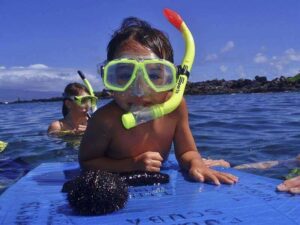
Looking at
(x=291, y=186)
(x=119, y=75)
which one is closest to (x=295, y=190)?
(x=291, y=186)

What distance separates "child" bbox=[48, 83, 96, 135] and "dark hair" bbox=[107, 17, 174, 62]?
4026mm

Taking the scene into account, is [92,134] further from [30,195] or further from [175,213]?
[175,213]

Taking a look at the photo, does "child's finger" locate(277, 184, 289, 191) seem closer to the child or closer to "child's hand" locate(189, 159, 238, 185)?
"child's hand" locate(189, 159, 238, 185)

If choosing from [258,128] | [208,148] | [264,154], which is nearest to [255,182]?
[264,154]

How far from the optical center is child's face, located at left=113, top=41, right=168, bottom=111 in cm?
298

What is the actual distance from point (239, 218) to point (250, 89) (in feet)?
150

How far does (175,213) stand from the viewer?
2.31m

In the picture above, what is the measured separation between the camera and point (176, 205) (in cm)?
247

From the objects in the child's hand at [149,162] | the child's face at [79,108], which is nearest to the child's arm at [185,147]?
the child's hand at [149,162]

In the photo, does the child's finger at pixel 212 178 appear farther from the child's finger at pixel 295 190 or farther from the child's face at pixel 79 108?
the child's face at pixel 79 108

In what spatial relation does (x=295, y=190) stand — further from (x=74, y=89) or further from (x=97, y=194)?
(x=74, y=89)

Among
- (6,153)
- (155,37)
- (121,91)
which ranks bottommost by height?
(6,153)

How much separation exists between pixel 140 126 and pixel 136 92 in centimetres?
41

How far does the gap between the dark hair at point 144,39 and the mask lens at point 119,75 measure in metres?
0.24
